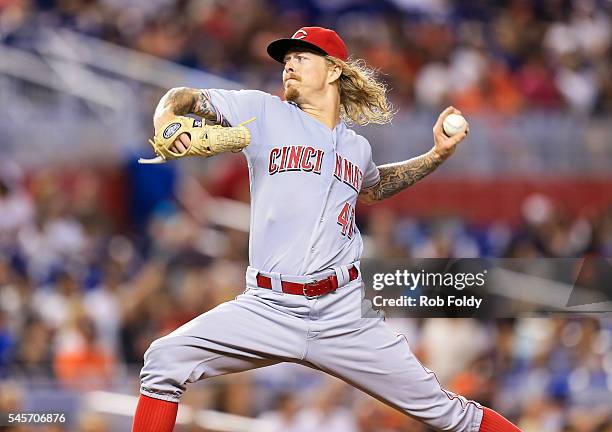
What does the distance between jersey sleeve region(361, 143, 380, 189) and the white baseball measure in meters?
0.31

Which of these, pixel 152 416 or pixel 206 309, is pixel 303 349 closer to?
pixel 152 416

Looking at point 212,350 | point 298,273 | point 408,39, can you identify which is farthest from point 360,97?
point 408,39

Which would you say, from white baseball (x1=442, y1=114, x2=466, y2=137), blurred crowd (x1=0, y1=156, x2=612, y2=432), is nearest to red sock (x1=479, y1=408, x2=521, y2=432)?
white baseball (x1=442, y1=114, x2=466, y2=137)

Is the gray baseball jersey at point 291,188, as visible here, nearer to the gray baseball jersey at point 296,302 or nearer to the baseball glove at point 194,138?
the gray baseball jersey at point 296,302

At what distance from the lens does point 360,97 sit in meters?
4.63

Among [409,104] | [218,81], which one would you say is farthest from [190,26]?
[409,104]

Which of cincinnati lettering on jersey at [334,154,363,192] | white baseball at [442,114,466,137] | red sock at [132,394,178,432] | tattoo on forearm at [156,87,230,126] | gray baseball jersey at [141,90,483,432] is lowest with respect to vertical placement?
red sock at [132,394,178,432]

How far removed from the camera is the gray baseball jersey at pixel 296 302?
4094mm

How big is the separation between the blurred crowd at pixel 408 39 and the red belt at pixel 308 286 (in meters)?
5.95

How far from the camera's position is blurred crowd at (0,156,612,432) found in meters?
6.70

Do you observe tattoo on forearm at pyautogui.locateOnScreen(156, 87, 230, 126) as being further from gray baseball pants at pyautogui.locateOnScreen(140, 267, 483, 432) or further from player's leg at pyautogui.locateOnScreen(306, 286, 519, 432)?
player's leg at pyautogui.locateOnScreen(306, 286, 519, 432)

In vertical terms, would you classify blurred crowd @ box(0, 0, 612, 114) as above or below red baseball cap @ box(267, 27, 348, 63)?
above

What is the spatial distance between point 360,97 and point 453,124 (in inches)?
14.7

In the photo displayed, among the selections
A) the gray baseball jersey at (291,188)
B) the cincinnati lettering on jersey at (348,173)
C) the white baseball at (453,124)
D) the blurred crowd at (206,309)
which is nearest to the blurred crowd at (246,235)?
the blurred crowd at (206,309)
